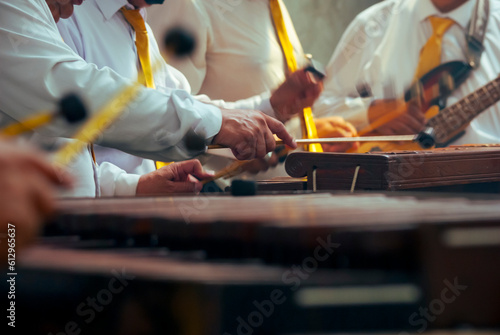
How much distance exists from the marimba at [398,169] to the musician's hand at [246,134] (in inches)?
2.2

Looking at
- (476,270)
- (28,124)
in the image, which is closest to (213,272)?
(476,270)

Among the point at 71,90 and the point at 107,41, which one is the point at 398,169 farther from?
the point at 107,41

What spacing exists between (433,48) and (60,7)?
1.71 m

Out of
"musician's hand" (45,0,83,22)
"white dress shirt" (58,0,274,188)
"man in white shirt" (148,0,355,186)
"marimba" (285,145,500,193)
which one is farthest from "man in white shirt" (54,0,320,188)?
"marimba" (285,145,500,193)

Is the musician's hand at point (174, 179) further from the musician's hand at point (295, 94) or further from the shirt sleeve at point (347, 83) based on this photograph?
the shirt sleeve at point (347, 83)

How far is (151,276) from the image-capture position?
426 mm

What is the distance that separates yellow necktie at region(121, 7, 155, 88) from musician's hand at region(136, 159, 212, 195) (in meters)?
0.25

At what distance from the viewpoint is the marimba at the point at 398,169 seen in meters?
1.01

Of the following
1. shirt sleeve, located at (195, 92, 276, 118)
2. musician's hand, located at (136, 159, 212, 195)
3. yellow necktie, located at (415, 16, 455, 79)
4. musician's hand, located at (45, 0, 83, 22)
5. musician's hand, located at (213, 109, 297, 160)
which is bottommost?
musician's hand, located at (136, 159, 212, 195)

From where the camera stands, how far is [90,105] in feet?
3.59

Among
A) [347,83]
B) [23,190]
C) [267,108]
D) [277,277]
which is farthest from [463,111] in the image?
[23,190]

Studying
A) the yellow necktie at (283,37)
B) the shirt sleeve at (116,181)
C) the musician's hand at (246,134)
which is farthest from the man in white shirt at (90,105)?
the yellow necktie at (283,37)

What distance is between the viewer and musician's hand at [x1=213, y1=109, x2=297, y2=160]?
3.70 ft

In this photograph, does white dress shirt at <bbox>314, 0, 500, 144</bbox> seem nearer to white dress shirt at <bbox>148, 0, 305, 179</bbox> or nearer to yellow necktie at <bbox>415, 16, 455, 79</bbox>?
yellow necktie at <bbox>415, 16, 455, 79</bbox>
